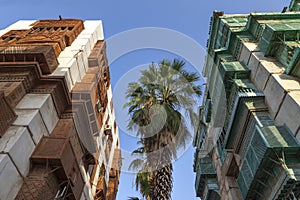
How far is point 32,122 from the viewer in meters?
8.93

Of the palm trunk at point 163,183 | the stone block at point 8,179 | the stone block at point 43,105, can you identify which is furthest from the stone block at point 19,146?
the palm trunk at point 163,183

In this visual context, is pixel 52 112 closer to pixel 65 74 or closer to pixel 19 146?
pixel 65 74

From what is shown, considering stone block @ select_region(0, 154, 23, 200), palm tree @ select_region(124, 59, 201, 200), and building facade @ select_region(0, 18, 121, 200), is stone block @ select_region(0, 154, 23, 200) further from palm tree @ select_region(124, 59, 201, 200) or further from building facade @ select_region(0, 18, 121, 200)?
palm tree @ select_region(124, 59, 201, 200)

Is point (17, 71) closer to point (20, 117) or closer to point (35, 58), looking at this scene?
point (35, 58)

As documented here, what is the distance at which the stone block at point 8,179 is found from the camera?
7212 millimetres

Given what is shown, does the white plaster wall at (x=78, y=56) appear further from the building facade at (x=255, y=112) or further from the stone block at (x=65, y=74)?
the building facade at (x=255, y=112)

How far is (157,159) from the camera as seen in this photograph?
10.5 m

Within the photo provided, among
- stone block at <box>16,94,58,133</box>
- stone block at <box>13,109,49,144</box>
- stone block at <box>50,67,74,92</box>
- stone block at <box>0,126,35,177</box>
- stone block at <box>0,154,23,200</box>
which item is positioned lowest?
stone block at <box>0,154,23,200</box>

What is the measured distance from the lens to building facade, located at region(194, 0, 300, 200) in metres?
7.94

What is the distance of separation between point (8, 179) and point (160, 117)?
6.24m

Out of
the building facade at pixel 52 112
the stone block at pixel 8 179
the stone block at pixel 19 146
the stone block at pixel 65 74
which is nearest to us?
the stone block at pixel 8 179

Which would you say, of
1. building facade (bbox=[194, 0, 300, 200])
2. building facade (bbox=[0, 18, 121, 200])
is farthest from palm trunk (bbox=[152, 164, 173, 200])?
building facade (bbox=[0, 18, 121, 200])

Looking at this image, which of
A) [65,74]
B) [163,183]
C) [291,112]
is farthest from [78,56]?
[291,112]

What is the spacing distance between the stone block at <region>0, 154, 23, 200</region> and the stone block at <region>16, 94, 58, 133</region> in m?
2.45
